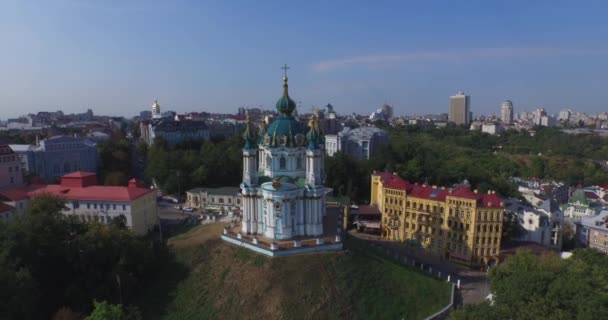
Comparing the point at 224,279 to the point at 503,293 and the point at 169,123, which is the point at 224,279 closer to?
the point at 503,293

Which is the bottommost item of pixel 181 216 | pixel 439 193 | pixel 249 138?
pixel 181 216

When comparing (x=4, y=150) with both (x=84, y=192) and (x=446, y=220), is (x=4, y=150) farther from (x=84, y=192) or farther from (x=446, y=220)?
(x=446, y=220)

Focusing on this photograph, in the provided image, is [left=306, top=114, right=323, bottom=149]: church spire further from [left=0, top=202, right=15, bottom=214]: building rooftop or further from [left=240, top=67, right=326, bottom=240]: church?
[left=0, top=202, right=15, bottom=214]: building rooftop

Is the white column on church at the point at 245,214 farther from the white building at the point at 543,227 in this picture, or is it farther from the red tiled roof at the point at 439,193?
the white building at the point at 543,227

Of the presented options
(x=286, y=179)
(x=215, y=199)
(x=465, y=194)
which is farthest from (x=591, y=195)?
(x=215, y=199)

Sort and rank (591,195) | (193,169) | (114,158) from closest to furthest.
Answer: (193,169)
(591,195)
(114,158)

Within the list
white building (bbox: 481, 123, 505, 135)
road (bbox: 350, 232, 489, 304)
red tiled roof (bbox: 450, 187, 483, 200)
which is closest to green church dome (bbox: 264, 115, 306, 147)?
road (bbox: 350, 232, 489, 304)
